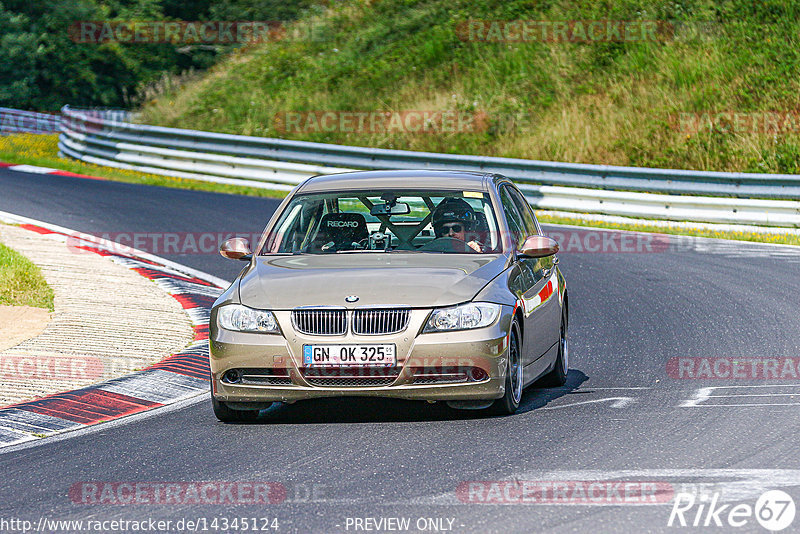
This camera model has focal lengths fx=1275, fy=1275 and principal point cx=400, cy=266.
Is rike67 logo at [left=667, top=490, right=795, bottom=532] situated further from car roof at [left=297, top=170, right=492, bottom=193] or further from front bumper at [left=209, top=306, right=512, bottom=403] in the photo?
car roof at [left=297, top=170, right=492, bottom=193]

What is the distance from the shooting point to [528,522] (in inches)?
217

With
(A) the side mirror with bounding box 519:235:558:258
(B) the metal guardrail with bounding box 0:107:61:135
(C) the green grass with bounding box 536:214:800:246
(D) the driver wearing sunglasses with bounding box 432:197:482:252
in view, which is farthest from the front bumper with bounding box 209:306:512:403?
(B) the metal guardrail with bounding box 0:107:61:135

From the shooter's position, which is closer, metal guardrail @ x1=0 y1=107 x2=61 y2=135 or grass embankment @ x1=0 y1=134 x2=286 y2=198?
grass embankment @ x1=0 y1=134 x2=286 y2=198

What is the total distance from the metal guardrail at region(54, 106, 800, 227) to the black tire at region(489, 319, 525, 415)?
43.3ft

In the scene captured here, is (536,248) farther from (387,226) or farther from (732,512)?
(732,512)

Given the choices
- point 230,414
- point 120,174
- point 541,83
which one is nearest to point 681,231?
point 541,83

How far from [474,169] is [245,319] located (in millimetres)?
16957

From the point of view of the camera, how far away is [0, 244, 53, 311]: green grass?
12.3 metres

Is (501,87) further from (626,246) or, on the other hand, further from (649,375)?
(649,375)

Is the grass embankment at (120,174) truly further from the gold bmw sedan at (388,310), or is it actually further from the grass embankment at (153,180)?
the gold bmw sedan at (388,310)

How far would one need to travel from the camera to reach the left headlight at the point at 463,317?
7.64m

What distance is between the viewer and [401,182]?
30.4ft

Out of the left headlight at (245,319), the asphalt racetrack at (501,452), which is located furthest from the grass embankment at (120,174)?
the left headlight at (245,319)

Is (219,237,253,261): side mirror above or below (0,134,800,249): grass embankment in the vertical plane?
above
